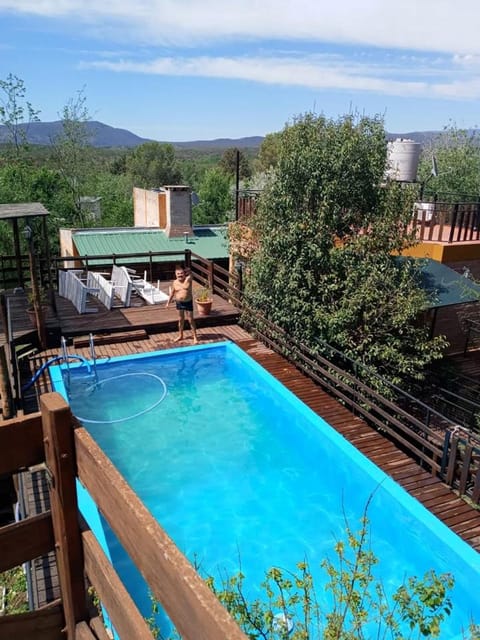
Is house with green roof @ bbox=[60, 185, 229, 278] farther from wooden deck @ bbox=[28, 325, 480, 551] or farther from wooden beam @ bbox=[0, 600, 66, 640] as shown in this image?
wooden beam @ bbox=[0, 600, 66, 640]

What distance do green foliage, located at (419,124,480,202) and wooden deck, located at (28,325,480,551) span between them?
39.7ft

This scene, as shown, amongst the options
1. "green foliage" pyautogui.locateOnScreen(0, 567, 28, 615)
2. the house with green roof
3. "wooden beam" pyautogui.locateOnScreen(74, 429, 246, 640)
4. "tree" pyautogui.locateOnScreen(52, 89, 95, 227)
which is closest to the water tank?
the house with green roof

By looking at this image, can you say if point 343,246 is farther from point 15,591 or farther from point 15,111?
point 15,111

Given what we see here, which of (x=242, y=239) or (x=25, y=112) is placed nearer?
(x=242, y=239)

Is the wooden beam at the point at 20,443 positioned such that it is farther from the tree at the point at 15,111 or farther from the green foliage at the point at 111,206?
the green foliage at the point at 111,206

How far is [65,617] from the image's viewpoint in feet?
6.06

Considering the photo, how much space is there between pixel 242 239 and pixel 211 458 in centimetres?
646

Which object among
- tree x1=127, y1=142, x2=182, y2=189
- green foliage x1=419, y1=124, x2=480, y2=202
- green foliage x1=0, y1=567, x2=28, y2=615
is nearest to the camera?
green foliage x1=0, y1=567, x2=28, y2=615

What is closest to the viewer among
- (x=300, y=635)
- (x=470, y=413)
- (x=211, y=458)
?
(x=300, y=635)

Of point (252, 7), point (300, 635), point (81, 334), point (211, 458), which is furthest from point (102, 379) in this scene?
point (252, 7)

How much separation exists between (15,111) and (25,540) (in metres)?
31.1

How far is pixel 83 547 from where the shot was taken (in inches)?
67.6

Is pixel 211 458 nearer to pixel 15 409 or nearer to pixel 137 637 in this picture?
pixel 15 409

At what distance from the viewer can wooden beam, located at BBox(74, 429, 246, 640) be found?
936 millimetres
